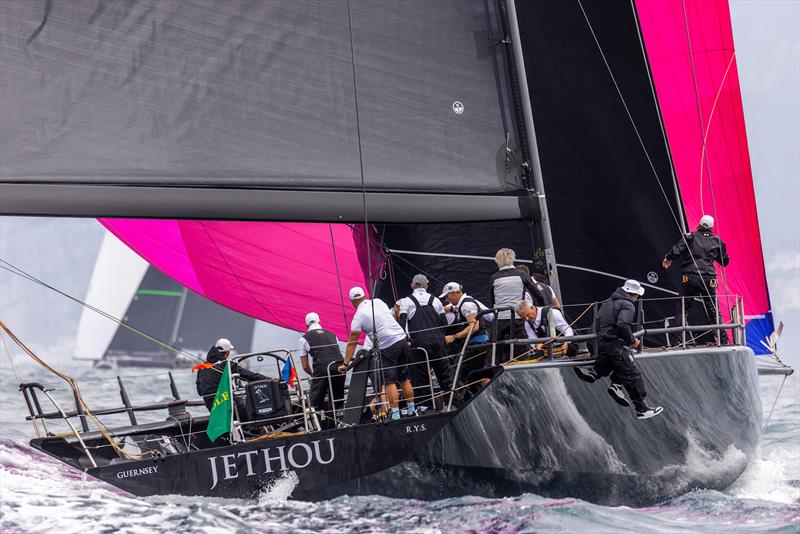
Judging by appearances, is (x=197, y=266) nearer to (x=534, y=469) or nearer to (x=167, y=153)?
(x=167, y=153)

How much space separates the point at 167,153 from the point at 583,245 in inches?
187

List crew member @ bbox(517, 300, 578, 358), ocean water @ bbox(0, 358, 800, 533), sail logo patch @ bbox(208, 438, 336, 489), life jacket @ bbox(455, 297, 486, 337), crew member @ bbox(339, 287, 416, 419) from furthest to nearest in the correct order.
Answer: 1. life jacket @ bbox(455, 297, 486, 337)
2. crew member @ bbox(517, 300, 578, 358)
3. crew member @ bbox(339, 287, 416, 419)
4. sail logo patch @ bbox(208, 438, 336, 489)
5. ocean water @ bbox(0, 358, 800, 533)

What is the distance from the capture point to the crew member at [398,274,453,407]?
8.59 meters

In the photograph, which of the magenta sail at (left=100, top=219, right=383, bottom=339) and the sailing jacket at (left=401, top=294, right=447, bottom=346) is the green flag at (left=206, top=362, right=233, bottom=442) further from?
the magenta sail at (left=100, top=219, right=383, bottom=339)

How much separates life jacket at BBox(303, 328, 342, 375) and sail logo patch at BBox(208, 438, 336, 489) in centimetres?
132

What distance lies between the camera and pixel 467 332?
8797 millimetres

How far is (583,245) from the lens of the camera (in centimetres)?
1154

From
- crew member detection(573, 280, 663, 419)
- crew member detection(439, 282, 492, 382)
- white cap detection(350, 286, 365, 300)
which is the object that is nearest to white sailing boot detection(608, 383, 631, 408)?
crew member detection(573, 280, 663, 419)

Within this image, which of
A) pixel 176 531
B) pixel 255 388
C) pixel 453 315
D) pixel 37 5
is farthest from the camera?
pixel 453 315

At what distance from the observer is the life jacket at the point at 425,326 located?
859 centimetres

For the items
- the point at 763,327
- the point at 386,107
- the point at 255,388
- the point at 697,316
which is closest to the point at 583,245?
the point at 697,316

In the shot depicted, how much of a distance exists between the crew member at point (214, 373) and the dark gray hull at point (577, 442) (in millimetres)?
1515

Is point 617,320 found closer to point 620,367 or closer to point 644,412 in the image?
point 620,367

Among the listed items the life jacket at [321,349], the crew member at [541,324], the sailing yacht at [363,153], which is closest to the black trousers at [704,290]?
the sailing yacht at [363,153]
